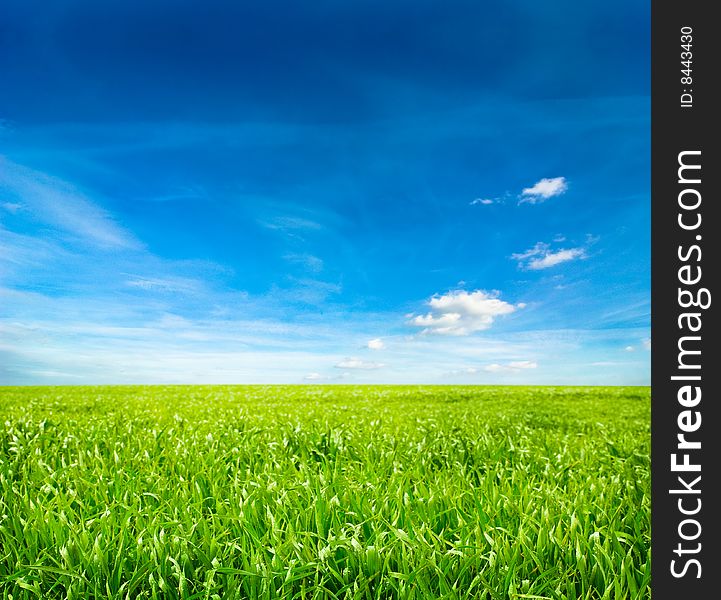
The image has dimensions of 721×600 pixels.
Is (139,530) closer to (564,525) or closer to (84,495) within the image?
(84,495)

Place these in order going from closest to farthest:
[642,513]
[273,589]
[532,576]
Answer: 1. [273,589]
2. [532,576]
3. [642,513]

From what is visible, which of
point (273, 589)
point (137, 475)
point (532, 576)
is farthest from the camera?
point (137, 475)

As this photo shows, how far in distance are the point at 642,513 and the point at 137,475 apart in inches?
204

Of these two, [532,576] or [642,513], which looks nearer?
[532,576]

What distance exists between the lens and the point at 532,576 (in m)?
3.40

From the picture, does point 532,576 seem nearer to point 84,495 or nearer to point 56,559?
point 56,559

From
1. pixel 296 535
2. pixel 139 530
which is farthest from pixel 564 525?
pixel 139 530

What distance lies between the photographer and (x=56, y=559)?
3.59m
